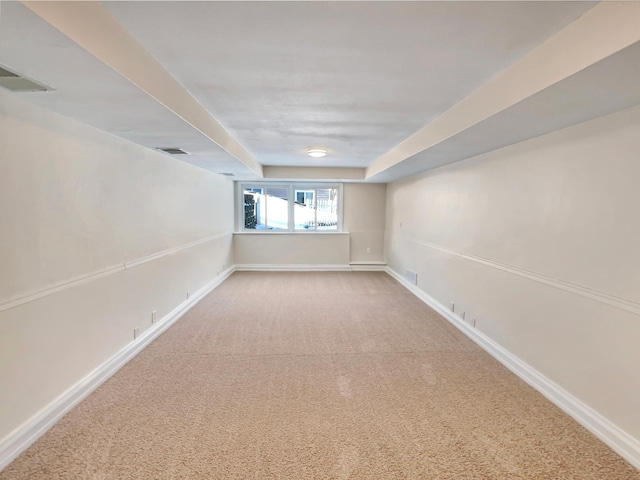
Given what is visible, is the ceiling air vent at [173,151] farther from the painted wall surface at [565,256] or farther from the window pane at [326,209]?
the window pane at [326,209]

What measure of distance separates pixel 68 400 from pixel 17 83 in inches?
79.1

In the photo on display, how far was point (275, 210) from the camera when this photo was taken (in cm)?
748

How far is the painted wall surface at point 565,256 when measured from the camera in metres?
1.92

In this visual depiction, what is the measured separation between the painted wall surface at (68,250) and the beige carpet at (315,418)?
1.25ft

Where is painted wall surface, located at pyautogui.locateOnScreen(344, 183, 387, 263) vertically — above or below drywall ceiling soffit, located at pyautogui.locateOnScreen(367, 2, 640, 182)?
below

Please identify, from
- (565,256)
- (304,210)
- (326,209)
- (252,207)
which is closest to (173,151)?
(565,256)

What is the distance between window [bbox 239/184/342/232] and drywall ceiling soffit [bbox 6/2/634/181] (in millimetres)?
Answer: 4492

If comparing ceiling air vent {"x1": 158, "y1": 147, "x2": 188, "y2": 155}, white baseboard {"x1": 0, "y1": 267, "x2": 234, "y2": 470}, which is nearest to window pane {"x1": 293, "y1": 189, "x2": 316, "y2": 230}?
ceiling air vent {"x1": 158, "y1": 147, "x2": 188, "y2": 155}

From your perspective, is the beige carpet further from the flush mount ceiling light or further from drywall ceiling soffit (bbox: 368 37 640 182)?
the flush mount ceiling light

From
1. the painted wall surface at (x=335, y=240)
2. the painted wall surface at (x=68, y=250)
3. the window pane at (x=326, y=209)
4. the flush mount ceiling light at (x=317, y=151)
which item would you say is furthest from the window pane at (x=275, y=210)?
the painted wall surface at (x=68, y=250)

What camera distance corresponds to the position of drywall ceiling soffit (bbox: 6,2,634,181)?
4.25 ft

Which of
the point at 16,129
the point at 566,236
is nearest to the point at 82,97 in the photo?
the point at 16,129

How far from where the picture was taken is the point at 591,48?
1.29 m

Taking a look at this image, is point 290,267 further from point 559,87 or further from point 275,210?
point 559,87
